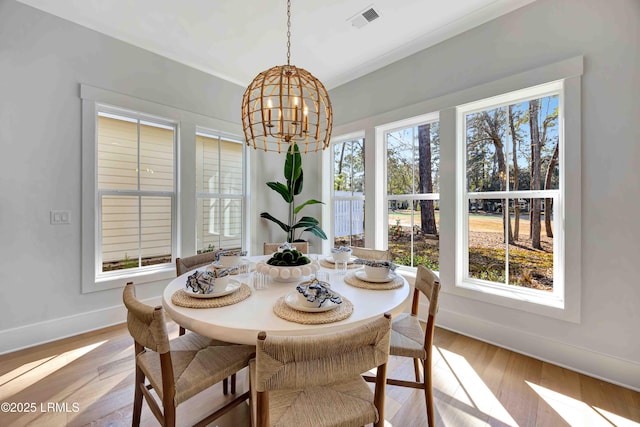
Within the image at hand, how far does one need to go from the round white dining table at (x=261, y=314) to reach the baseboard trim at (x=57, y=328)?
1.75 m

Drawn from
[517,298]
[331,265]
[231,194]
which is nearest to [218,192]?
[231,194]

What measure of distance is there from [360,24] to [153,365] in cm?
291

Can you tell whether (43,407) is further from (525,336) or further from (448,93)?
(448,93)

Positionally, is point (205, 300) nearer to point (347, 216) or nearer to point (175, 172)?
point (175, 172)

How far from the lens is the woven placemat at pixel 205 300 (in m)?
1.18

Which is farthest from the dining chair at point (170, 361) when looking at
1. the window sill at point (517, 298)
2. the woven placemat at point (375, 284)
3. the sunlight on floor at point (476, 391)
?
the window sill at point (517, 298)

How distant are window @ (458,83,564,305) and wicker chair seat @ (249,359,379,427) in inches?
76.4

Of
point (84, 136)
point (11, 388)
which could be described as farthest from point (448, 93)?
point (11, 388)

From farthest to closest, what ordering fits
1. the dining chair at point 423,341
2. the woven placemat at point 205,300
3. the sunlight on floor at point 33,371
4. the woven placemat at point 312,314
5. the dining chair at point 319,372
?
the sunlight on floor at point 33,371
the dining chair at point 423,341
the woven placemat at point 205,300
the woven placemat at point 312,314
the dining chair at point 319,372

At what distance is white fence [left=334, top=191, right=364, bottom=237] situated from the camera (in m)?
3.55

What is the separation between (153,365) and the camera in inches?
47.4

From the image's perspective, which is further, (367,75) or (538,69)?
(367,75)

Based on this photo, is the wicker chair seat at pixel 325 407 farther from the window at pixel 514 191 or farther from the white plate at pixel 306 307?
the window at pixel 514 191

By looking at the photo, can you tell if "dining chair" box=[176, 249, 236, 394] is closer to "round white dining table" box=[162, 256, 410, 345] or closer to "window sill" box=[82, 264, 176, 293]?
"round white dining table" box=[162, 256, 410, 345]
